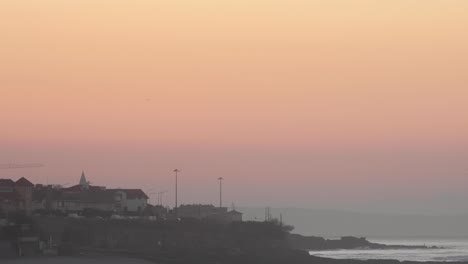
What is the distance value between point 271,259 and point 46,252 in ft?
86.2

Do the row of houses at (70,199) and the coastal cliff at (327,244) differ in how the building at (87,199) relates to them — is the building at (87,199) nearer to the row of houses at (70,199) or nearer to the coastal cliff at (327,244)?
the row of houses at (70,199)

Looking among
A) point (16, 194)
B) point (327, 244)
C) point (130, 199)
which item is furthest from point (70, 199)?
point (327, 244)

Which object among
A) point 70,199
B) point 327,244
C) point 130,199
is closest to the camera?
point 70,199

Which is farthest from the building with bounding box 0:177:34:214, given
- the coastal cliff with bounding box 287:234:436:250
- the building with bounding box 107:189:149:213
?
the coastal cliff with bounding box 287:234:436:250

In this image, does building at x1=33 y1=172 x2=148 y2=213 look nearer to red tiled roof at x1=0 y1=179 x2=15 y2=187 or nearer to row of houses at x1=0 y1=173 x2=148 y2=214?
row of houses at x1=0 y1=173 x2=148 y2=214

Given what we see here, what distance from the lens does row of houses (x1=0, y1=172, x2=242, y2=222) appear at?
114188 mm

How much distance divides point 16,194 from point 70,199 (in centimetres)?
1536

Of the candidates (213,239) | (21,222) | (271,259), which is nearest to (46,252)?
(21,222)

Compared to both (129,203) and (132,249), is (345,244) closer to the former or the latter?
(129,203)

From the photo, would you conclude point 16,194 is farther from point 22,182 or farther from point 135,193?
point 135,193

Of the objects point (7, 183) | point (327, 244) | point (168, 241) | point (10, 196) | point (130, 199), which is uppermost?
point (7, 183)

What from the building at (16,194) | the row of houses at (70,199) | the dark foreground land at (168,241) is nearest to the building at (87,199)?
the row of houses at (70,199)

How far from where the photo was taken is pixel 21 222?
279 ft

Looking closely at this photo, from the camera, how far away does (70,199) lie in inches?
5079
